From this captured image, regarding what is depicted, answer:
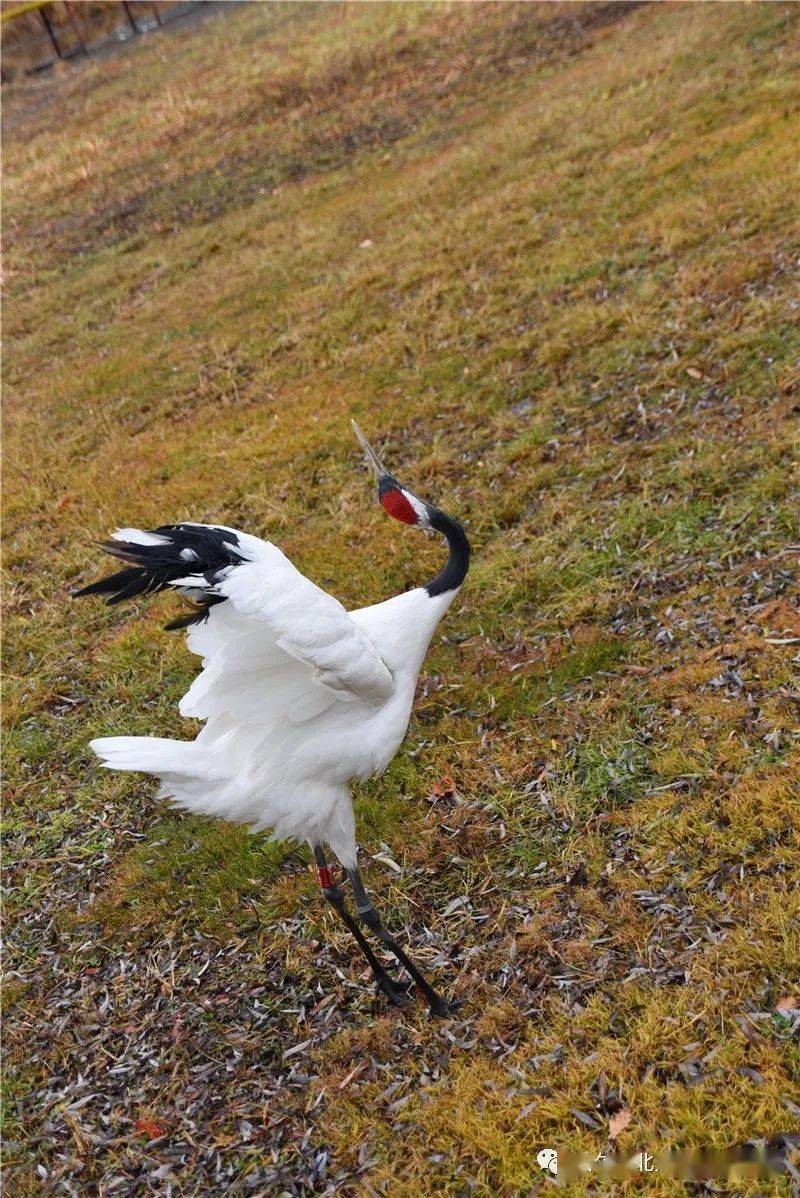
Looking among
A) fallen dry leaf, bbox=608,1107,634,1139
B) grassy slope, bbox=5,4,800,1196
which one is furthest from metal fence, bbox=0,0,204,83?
fallen dry leaf, bbox=608,1107,634,1139

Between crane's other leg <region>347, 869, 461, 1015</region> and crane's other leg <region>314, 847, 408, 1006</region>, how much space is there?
133 mm

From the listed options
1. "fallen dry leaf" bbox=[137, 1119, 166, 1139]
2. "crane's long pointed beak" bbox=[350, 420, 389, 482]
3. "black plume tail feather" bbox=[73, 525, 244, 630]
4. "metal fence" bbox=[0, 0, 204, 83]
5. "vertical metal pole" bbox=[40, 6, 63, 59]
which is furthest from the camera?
"vertical metal pole" bbox=[40, 6, 63, 59]

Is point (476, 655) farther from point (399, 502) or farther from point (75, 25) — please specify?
point (75, 25)

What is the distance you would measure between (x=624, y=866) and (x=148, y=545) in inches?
99.2

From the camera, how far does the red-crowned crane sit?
3.01m

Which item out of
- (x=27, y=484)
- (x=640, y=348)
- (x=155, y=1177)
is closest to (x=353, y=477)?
(x=640, y=348)

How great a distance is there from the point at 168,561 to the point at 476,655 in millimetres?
2910

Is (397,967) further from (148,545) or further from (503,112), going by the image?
(503,112)

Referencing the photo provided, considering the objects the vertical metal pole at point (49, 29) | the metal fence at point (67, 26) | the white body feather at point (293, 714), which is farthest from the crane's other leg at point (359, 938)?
the vertical metal pole at point (49, 29)

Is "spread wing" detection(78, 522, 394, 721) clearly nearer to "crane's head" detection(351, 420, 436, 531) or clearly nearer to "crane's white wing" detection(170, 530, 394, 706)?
"crane's white wing" detection(170, 530, 394, 706)

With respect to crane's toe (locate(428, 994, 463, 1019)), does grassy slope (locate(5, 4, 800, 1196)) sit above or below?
above

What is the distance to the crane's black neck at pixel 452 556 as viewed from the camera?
3.93 m

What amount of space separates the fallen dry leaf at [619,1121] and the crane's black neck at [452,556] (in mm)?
2045

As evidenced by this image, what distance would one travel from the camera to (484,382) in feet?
25.9
